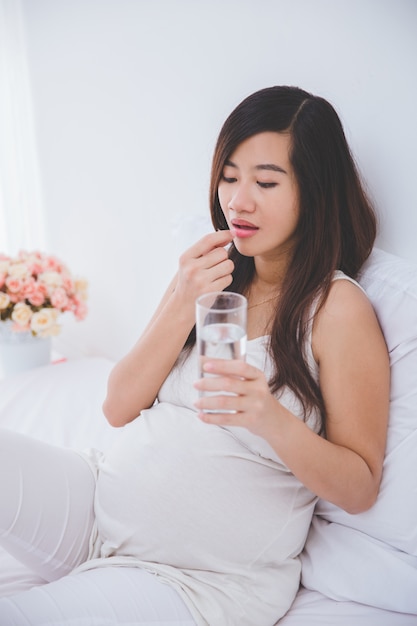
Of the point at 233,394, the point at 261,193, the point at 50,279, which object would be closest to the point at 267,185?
the point at 261,193

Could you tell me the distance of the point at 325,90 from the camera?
149 centimetres

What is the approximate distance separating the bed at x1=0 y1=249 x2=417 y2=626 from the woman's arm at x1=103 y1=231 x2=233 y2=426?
34 cm

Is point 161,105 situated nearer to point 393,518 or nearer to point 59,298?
point 59,298

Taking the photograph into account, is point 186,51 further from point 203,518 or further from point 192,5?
point 203,518

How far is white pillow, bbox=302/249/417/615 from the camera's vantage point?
115 centimetres

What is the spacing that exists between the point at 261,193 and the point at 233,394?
1.65 ft

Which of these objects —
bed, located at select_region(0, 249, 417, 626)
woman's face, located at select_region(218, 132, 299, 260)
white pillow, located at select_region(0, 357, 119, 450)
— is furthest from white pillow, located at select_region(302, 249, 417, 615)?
white pillow, located at select_region(0, 357, 119, 450)

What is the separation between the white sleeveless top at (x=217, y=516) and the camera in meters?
1.19

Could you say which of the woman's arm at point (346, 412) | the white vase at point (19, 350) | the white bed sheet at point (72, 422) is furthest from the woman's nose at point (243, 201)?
the white vase at point (19, 350)

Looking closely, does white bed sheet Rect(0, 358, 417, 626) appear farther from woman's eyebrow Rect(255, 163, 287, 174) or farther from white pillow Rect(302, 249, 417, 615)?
woman's eyebrow Rect(255, 163, 287, 174)

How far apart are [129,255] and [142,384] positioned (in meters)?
1.28

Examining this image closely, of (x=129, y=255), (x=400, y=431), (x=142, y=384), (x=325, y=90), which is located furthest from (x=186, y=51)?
(x=400, y=431)

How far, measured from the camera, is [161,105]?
2.14 metres

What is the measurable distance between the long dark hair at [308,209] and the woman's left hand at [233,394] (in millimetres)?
281
